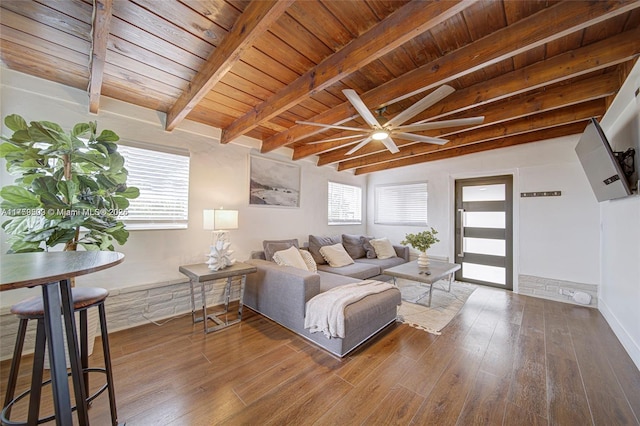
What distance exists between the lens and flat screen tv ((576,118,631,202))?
213cm

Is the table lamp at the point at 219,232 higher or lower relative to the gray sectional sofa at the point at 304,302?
higher

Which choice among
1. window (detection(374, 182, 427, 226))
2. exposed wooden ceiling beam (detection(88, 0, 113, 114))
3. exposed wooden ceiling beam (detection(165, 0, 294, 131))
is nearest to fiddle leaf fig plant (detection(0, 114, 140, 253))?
exposed wooden ceiling beam (detection(88, 0, 113, 114))

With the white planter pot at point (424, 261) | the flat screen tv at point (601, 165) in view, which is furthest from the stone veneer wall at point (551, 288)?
the white planter pot at point (424, 261)

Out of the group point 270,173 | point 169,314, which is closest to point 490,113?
point 270,173

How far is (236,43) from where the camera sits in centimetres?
155

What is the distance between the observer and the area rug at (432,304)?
9.19 ft

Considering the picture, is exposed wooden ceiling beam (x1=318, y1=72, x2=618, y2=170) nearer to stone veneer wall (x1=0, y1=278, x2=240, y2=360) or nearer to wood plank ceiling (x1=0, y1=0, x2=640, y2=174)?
wood plank ceiling (x1=0, y1=0, x2=640, y2=174)

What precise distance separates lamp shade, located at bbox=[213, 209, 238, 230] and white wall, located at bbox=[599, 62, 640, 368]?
152 inches

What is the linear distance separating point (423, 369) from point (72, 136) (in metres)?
3.38

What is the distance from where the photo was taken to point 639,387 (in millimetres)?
1765

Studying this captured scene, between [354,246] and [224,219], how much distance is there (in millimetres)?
2711

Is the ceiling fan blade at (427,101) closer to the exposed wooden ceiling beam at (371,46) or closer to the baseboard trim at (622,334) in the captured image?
the exposed wooden ceiling beam at (371,46)

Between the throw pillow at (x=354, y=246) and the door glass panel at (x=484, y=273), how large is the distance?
1.93m

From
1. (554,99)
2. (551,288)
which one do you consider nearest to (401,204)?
(551,288)
